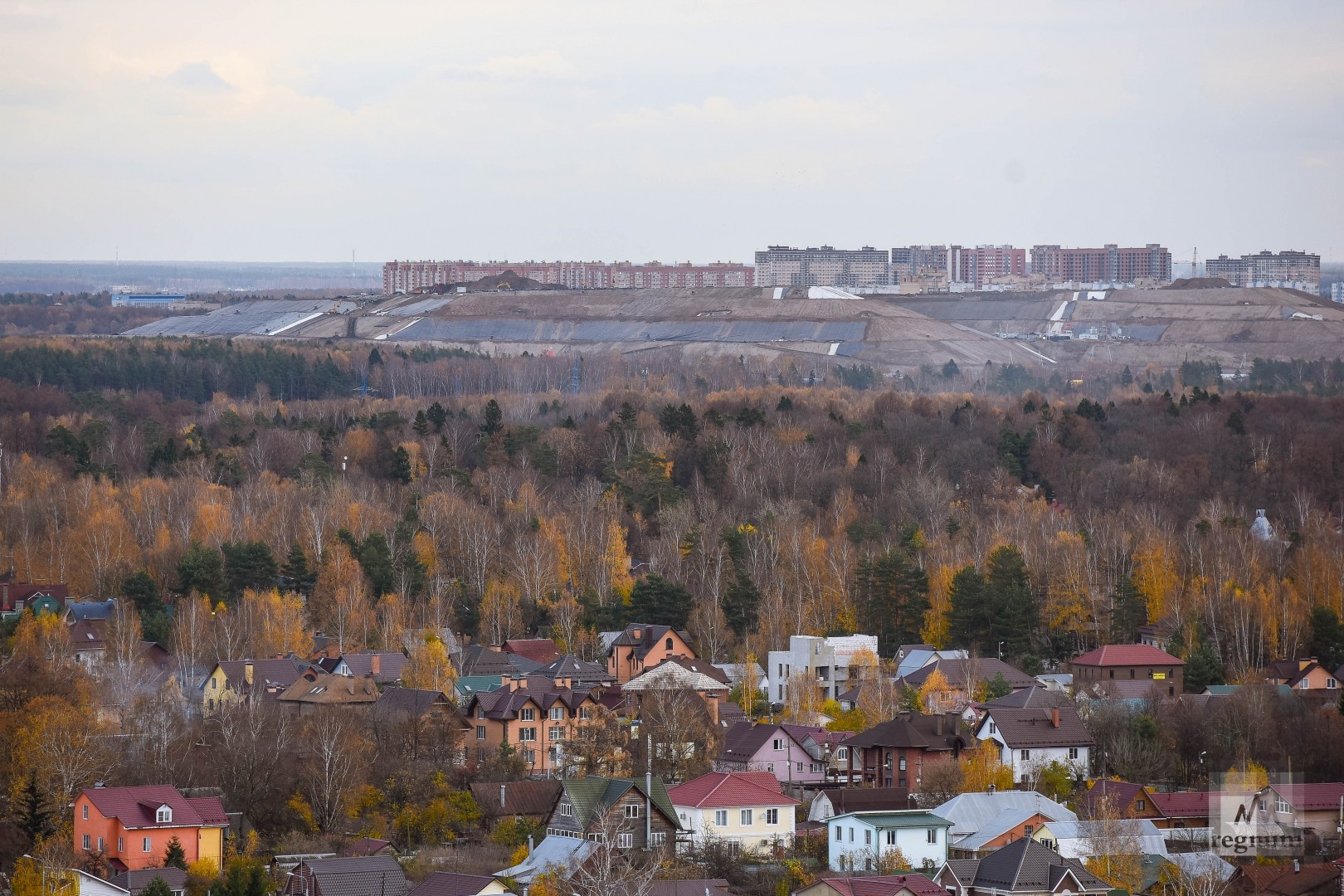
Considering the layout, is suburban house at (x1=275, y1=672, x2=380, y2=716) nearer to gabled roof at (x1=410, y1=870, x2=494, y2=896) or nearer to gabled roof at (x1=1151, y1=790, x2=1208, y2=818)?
gabled roof at (x1=410, y1=870, x2=494, y2=896)

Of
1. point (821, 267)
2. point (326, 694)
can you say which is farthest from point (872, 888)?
point (821, 267)

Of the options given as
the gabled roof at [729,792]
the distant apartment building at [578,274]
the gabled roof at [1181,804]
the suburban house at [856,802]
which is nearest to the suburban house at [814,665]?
the suburban house at [856,802]

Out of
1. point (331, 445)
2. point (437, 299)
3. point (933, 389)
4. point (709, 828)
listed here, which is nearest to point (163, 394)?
point (331, 445)

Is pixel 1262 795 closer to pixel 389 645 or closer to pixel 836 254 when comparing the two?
pixel 389 645

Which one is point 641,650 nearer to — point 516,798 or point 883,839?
point 516,798

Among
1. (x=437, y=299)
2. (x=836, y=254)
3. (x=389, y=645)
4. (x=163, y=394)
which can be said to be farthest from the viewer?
(x=836, y=254)

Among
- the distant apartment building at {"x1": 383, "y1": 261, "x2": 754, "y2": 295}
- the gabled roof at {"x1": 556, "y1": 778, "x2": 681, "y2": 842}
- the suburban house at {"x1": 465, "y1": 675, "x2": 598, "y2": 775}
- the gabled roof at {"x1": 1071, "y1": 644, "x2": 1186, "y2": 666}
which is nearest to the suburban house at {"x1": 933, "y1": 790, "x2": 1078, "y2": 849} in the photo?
the gabled roof at {"x1": 556, "y1": 778, "x2": 681, "y2": 842}
